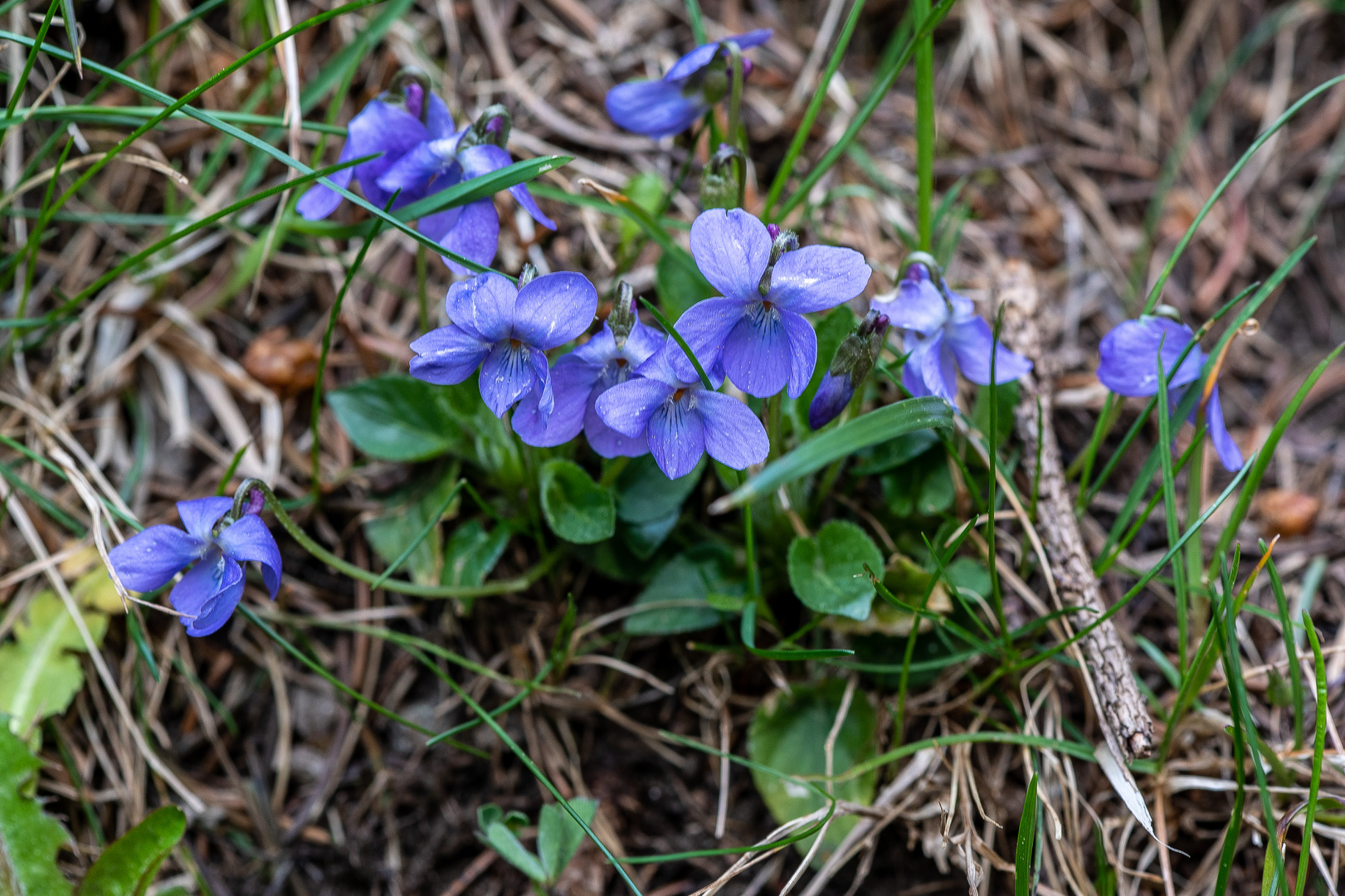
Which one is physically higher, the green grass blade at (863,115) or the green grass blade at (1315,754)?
the green grass blade at (863,115)

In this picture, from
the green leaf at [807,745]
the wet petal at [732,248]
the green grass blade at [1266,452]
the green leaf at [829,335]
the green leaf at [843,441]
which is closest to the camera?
the green leaf at [843,441]

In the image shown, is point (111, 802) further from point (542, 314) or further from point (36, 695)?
point (542, 314)

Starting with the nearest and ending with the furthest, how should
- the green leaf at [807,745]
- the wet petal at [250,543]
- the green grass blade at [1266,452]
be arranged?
the wet petal at [250,543]
the green grass blade at [1266,452]
the green leaf at [807,745]

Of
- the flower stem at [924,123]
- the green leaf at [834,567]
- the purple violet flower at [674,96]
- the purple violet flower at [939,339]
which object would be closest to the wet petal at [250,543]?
the green leaf at [834,567]

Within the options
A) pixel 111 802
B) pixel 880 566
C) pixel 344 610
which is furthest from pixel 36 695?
pixel 880 566

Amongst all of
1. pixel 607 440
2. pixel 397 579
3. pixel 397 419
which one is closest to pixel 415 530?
pixel 397 579

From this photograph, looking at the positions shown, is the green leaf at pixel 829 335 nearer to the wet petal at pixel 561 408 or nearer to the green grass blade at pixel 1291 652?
the wet petal at pixel 561 408

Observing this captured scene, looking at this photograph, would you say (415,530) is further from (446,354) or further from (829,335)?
(829,335)
